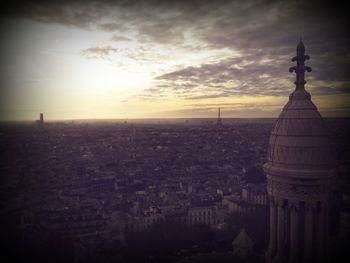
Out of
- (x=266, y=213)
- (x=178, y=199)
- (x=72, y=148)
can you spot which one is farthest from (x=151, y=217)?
(x=72, y=148)

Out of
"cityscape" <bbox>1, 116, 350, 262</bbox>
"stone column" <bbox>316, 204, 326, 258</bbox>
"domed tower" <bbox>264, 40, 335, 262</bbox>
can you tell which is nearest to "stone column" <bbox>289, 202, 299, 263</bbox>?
"domed tower" <bbox>264, 40, 335, 262</bbox>

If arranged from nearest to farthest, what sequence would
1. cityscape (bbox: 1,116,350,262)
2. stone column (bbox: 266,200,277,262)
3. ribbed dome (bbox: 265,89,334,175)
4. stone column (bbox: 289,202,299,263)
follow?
ribbed dome (bbox: 265,89,334,175) < stone column (bbox: 289,202,299,263) < stone column (bbox: 266,200,277,262) < cityscape (bbox: 1,116,350,262)

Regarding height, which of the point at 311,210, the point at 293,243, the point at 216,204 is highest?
the point at 311,210

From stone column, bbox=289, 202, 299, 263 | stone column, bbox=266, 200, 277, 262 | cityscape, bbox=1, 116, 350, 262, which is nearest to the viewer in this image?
stone column, bbox=289, 202, 299, 263

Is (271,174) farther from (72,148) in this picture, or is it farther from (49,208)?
(72,148)

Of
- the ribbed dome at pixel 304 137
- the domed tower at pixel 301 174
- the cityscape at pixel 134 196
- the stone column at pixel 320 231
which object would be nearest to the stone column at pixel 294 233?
the domed tower at pixel 301 174

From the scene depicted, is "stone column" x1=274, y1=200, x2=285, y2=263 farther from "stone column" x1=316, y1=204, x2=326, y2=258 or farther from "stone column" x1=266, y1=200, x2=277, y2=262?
"stone column" x1=316, y1=204, x2=326, y2=258

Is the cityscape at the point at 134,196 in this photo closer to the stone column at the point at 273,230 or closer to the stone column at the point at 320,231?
the stone column at the point at 320,231

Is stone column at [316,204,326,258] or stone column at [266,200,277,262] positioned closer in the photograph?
stone column at [316,204,326,258]
